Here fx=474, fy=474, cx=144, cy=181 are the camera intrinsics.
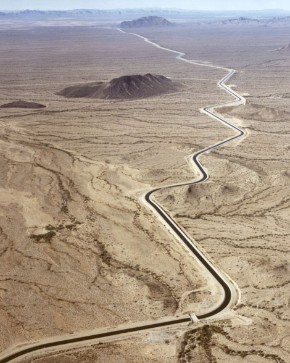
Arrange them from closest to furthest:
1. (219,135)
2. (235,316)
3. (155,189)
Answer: (235,316), (155,189), (219,135)

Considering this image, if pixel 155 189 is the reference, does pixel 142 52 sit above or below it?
above

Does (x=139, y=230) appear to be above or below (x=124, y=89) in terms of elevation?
below

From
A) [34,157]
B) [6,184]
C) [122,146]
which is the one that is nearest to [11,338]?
[6,184]

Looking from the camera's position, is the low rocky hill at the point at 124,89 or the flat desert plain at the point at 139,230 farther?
the low rocky hill at the point at 124,89

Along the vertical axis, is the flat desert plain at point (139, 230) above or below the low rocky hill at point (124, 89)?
below

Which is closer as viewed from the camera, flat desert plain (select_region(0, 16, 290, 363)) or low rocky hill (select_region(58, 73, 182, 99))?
flat desert plain (select_region(0, 16, 290, 363))

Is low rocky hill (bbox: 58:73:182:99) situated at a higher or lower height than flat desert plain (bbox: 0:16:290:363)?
higher

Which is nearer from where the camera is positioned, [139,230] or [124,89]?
[139,230]

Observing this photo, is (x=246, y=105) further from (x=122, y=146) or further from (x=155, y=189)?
(x=155, y=189)
